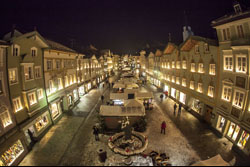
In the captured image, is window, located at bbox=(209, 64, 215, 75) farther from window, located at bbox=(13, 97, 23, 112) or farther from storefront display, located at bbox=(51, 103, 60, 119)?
storefront display, located at bbox=(51, 103, 60, 119)

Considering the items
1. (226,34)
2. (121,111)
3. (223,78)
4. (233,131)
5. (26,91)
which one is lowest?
(233,131)

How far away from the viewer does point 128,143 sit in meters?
14.2

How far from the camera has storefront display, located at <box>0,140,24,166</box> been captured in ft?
36.0

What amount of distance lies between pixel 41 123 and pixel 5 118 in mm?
5428

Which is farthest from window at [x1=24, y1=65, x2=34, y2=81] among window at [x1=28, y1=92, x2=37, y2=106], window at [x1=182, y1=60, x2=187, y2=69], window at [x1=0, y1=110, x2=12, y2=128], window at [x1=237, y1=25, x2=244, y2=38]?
window at [x1=182, y1=60, x2=187, y2=69]

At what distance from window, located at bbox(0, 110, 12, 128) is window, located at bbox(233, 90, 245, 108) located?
871 inches

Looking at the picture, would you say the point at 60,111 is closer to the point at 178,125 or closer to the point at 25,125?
the point at 25,125

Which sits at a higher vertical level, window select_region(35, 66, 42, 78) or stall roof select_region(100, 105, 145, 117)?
window select_region(35, 66, 42, 78)

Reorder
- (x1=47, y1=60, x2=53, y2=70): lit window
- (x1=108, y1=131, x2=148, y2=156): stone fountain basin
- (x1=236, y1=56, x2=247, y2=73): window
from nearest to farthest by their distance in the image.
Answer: (x1=236, y1=56, x2=247, y2=73): window
(x1=108, y1=131, x2=148, y2=156): stone fountain basin
(x1=47, y1=60, x2=53, y2=70): lit window

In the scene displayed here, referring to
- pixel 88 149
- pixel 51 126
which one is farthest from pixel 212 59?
pixel 51 126

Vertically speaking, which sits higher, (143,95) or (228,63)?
(228,63)

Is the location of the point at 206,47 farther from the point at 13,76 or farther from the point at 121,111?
the point at 13,76

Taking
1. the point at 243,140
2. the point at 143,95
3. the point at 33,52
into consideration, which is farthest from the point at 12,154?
the point at 243,140

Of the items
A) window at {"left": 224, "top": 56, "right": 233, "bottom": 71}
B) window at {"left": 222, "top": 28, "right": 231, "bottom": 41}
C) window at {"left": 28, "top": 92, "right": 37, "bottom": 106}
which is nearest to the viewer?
window at {"left": 222, "top": 28, "right": 231, "bottom": 41}
